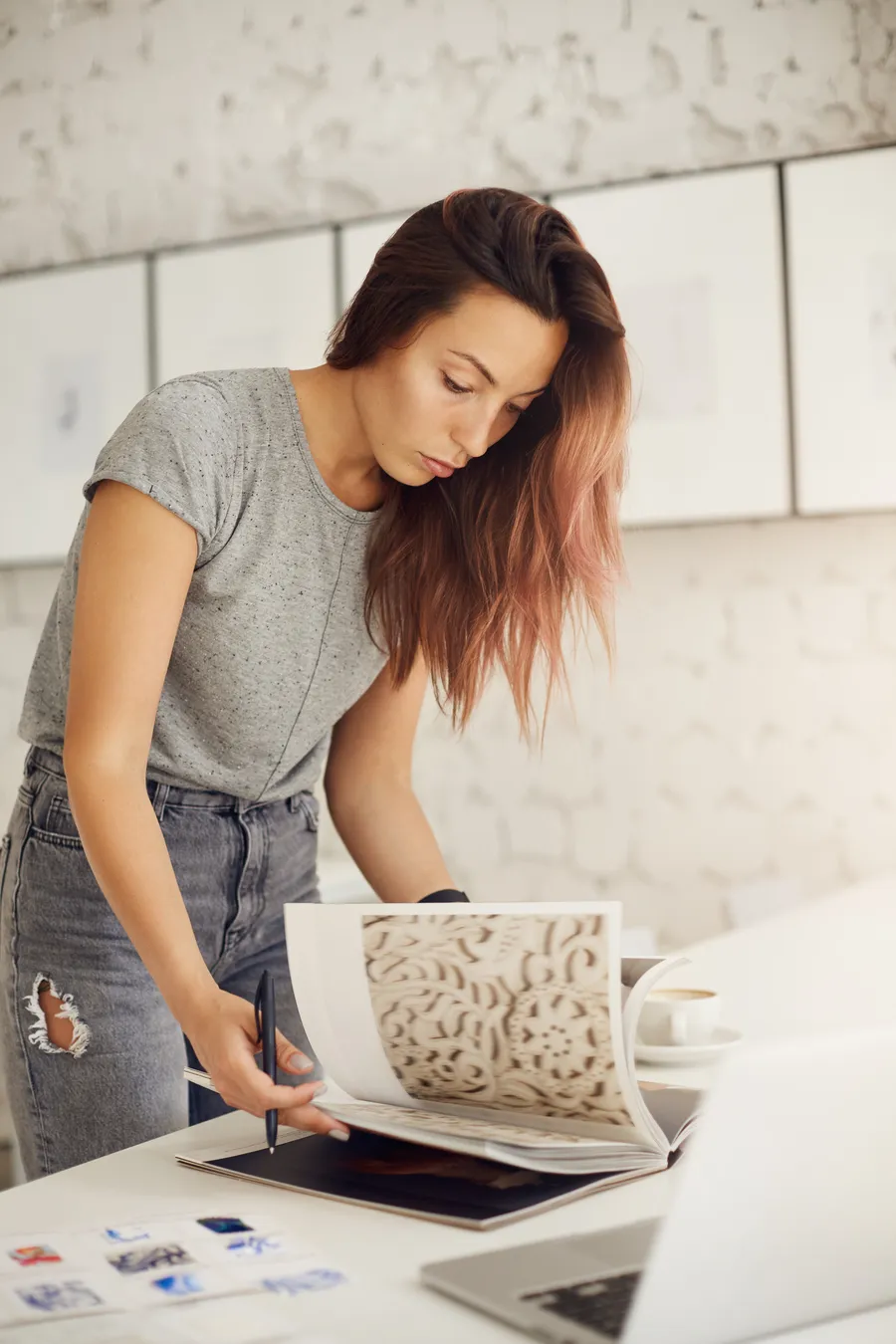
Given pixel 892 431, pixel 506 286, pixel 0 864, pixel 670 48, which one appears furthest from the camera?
pixel 670 48

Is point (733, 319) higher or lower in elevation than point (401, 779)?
higher

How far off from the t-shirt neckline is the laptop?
2.55 ft

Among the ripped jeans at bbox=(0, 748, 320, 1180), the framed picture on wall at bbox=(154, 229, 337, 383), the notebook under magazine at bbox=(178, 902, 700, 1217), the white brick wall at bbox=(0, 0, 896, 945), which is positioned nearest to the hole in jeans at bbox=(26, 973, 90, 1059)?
the ripped jeans at bbox=(0, 748, 320, 1180)

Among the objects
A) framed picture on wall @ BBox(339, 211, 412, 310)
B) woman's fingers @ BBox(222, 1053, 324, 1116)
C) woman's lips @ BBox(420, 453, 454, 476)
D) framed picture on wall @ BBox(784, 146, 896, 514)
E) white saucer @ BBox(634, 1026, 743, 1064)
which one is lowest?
white saucer @ BBox(634, 1026, 743, 1064)

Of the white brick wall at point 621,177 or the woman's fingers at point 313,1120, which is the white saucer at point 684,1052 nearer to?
the woman's fingers at point 313,1120

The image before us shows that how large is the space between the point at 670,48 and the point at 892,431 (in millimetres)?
858

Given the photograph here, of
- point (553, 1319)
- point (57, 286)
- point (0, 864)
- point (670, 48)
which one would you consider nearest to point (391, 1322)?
point (553, 1319)

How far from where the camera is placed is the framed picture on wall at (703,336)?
96.0 inches

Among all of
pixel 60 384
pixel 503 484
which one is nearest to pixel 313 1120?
pixel 503 484

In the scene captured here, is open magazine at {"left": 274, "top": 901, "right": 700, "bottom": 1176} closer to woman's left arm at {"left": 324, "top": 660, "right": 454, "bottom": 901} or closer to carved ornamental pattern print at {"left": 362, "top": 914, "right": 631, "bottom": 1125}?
carved ornamental pattern print at {"left": 362, "top": 914, "right": 631, "bottom": 1125}

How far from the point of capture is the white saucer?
116 centimetres

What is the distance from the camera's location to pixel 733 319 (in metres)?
2.46

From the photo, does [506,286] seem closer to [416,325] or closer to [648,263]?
[416,325]

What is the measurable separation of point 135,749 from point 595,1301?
55 cm
